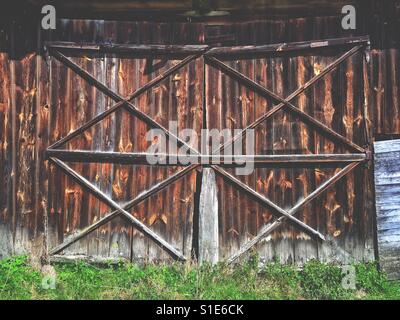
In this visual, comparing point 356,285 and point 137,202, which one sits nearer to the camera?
point 356,285

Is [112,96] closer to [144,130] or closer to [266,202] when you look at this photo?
[144,130]

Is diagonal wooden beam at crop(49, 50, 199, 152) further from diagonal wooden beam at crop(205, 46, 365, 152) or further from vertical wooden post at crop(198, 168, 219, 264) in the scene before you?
vertical wooden post at crop(198, 168, 219, 264)

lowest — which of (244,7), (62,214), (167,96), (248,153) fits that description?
(62,214)

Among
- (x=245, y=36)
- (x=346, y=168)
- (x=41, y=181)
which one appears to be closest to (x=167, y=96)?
(x=245, y=36)

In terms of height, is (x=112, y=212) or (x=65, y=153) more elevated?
(x=65, y=153)

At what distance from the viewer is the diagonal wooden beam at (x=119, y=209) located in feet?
21.1

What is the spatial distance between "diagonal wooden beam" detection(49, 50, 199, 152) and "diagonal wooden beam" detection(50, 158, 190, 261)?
18.0 inches

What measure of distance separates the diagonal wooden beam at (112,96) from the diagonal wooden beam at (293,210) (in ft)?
6.86

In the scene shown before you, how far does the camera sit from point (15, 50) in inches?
257

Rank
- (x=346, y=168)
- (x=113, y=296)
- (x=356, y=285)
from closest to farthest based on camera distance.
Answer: (x=113, y=296), (x=356, y=285), (x=346, y=168)

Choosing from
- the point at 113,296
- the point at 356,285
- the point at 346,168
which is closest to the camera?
the point at 113,296

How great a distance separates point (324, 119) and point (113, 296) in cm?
440

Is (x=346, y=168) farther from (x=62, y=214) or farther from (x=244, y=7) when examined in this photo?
(x=62, y=214)

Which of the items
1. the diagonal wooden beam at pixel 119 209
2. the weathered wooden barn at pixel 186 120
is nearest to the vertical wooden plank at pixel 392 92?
the weathered wooden barn at pixel 186 120
